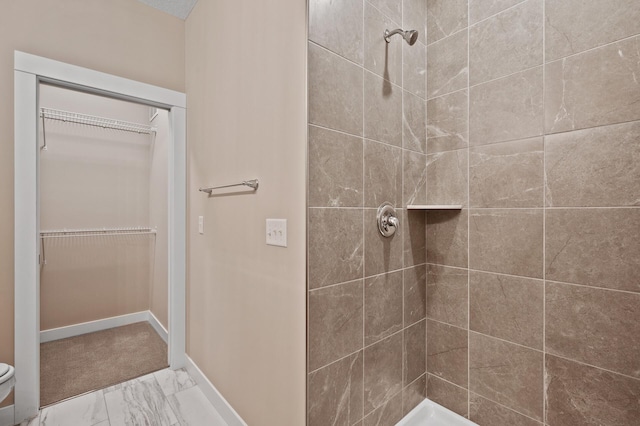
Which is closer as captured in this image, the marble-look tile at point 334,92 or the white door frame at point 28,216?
the marble-look tile at point 334,92

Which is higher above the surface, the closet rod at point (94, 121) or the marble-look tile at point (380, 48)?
the closet rod at point (94, 121)

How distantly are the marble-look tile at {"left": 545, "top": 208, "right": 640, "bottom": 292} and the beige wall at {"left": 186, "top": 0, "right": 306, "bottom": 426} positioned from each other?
104cm

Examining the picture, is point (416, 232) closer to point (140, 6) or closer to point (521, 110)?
point (521, 110)

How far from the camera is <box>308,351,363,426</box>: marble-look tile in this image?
1061mm

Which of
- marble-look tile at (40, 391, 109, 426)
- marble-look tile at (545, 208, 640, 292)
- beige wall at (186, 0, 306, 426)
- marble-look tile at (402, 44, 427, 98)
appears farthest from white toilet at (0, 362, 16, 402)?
marble-look tile at (545, 208, 640, 292)

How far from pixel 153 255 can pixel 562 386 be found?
3.25 meters

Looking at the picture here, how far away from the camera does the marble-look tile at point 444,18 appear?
4.66 ft

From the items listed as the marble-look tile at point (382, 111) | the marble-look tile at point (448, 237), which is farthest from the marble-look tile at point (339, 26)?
the marble-look tile at point (448, 237)

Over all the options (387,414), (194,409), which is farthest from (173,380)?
(387,414)

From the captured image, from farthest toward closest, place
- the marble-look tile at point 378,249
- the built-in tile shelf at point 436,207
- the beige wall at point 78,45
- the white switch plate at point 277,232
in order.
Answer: the beige wall at point 78,45 → the built-in tile shelf at point 436,207 → the marble-look tile at point 378,249 → the white switch plate at point 277,232

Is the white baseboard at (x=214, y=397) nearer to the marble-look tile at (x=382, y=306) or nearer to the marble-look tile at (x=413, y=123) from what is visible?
the marble-look tile at (x=382, y=306)

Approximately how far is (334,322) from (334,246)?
0.30 m

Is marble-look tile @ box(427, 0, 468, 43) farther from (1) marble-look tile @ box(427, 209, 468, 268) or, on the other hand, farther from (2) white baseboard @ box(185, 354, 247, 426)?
(2) white baseboard @ box(185, 354, 247, 426)

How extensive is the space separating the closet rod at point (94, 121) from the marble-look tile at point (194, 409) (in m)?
2.43
